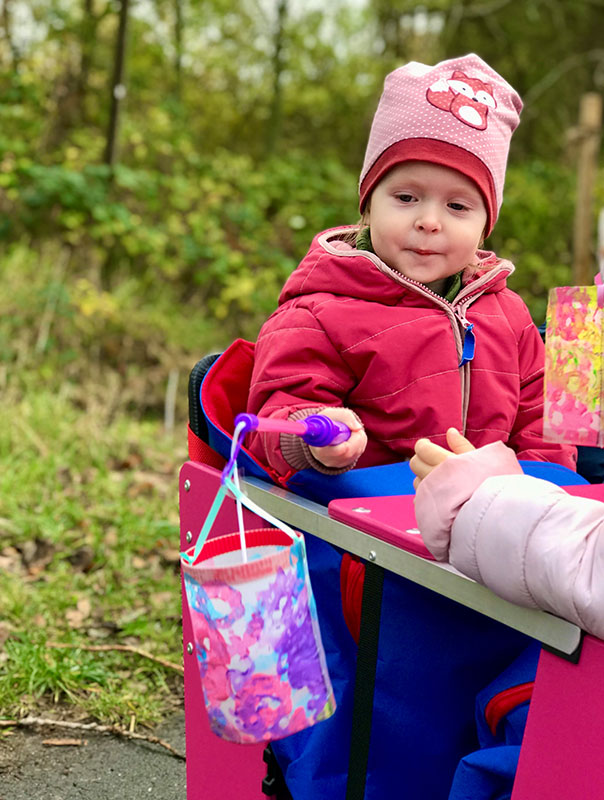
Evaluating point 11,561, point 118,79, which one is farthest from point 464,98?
point 118,79

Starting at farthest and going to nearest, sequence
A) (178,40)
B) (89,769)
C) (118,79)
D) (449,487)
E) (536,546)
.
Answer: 1. (178,40)
2. (118,79)
3. (89,769)
4. (449,487)
5. (536,546)

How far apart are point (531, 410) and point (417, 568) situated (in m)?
0.84

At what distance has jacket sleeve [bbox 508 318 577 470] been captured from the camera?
75.5 inches

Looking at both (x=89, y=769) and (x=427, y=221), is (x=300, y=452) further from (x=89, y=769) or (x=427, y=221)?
(x=89, y=769)

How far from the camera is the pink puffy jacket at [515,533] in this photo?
98 cm

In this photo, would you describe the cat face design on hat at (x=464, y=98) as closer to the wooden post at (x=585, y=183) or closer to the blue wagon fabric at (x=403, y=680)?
the blue wagon fabric at (x=403, y=680)

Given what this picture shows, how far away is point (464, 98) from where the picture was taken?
1794mm

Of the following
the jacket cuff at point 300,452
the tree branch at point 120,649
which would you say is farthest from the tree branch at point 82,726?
the jacket cuff at point 300,452

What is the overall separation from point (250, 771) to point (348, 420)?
2.32 feet

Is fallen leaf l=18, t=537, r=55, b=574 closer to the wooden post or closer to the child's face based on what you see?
the child's face

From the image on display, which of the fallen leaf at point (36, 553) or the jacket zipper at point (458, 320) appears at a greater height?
the jacket zipper at point (458, 320)

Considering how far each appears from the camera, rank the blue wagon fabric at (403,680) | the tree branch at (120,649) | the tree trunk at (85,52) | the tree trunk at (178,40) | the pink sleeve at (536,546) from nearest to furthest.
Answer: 1. the pink sleeve at (536,546)
2. the blue wagon fabric at (403,680)
3. the tree branch at (120,649)
4. the tree trunk at (85,52)
5. the tree trunk at (178,40)

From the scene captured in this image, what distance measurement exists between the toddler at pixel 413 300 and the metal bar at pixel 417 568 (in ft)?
0.52

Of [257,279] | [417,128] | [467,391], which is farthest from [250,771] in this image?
[257,279]
